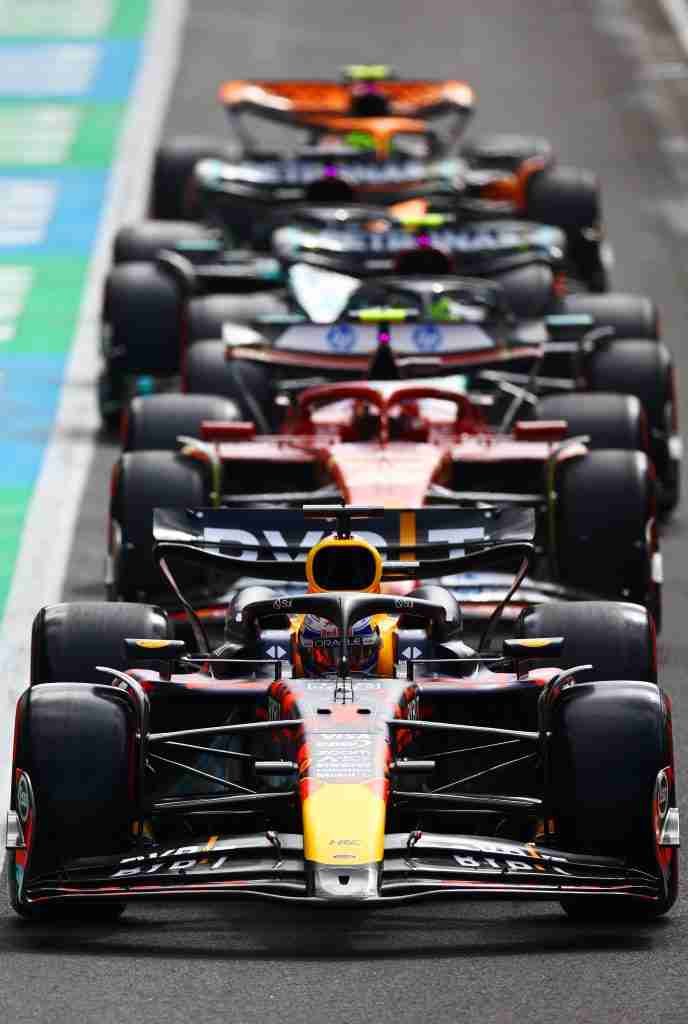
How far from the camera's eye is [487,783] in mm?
11195

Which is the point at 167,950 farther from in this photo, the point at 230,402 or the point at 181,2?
the point at 181,2

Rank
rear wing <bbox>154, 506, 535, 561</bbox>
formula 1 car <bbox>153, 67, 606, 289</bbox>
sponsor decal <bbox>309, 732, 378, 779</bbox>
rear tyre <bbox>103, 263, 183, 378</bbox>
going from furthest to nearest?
formula 1 car <bbox>153, 67, 606, 289</bbox>, rear tyre <bbox>103, 263, 183, 378</bbox>, rear wing <bbox>154, 506, 535, 561</bbox>, sponsor decal <bbox>309, 732, 378, 779</bbox>

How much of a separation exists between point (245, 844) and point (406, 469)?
505 cm

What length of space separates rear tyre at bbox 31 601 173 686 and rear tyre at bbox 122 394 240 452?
408 centimetres

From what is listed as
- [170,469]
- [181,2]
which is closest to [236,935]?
[170,469]

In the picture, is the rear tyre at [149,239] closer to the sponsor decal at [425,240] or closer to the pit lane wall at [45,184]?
the pit lane wall at [45,184]

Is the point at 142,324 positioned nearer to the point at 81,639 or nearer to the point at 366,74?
the point at 366,74

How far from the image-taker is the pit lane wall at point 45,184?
19.9 m

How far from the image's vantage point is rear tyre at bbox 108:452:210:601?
1446cm

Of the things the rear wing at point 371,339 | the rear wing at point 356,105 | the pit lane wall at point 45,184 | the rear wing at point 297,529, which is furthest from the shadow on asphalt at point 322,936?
the rear wing at point 356,105

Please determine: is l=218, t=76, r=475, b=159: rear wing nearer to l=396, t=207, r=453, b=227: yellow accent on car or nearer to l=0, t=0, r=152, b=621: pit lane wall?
l=0, t=0, r=152, b=621: pit lane wall

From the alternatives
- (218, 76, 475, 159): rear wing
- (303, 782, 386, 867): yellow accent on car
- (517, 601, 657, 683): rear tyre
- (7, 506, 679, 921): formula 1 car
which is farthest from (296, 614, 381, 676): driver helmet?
(218, 76, 475, 159): rear wing

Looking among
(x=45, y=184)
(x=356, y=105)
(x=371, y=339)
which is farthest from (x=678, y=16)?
(x=371, y=339)

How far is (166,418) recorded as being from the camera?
1563 cm
